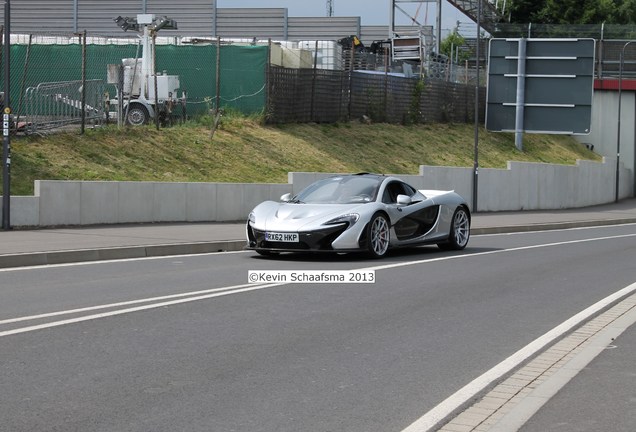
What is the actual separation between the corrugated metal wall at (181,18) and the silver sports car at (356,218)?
62106 millimetres

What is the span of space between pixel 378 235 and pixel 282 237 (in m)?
1.58

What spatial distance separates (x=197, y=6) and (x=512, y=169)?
4437 centimetres

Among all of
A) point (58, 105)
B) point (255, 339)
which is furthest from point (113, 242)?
point (255, 339)

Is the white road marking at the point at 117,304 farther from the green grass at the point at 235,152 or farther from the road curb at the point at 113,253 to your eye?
the green grass at the point at 235,152

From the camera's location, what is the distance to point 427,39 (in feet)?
188

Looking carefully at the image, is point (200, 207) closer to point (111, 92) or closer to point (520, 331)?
point (111, 92)

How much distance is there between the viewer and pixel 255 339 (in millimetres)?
8914

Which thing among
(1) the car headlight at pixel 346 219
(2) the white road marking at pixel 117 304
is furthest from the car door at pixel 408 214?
(2) the white road marking at pixel 117 304

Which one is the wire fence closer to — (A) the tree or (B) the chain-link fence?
(B) the chain-link fence

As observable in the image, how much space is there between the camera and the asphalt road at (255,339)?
646cm

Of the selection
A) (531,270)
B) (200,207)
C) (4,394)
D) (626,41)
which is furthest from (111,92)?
(626,41)

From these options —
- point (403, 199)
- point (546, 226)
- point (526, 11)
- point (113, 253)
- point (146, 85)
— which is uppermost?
point (526, 11)

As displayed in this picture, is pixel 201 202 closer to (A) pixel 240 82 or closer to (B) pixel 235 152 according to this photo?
(B) pixel 235 152

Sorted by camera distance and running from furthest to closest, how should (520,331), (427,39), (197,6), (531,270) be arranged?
1. (197,6)
2. (427,39)
3. (531,270)
4. (520,331)
